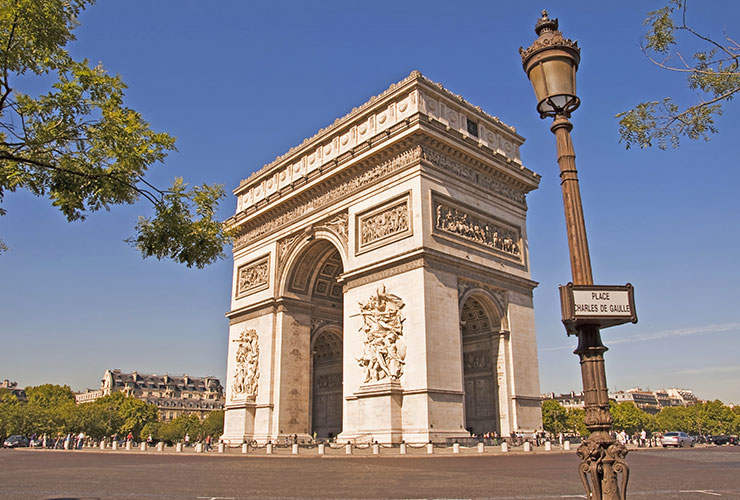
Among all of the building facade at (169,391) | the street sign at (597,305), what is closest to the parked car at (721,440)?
the street sign at (597,305)

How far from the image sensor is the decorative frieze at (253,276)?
1367 inches

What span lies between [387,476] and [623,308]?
8998 mm

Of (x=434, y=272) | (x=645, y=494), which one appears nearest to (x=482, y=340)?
(x=434, y=272)

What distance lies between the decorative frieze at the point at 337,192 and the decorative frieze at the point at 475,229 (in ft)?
8.06

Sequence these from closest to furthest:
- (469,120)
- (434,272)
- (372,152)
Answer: (434,272) < (372,152) < (469,120)

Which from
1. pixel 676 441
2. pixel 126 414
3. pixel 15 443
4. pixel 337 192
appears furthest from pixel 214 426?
pixel 676 441

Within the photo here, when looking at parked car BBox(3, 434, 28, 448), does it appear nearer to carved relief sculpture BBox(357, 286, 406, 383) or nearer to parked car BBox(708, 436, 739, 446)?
carved relief sculpture BBox(357, 286, 406, 383)

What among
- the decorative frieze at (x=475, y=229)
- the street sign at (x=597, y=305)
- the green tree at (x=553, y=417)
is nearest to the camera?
the street sign at (x=597, y=305)

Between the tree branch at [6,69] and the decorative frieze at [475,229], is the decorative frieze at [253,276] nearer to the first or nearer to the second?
the decorative frieze at [475,229]

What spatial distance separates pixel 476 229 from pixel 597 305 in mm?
23984

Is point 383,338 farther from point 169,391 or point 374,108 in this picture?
point 169,391

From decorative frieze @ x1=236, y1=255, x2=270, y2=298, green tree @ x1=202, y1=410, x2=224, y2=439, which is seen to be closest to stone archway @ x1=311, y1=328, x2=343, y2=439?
decorative frieze @ x1=236, y1=255, x2=270, y2=298

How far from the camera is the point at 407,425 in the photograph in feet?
78.5

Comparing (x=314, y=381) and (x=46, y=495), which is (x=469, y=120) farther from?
(x=46, y=495)
